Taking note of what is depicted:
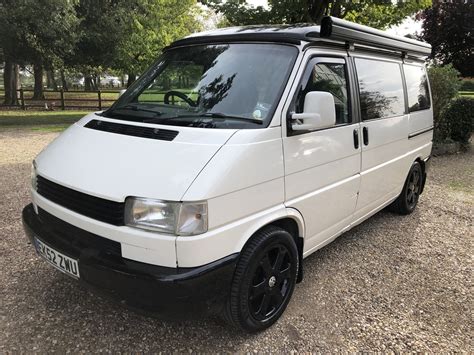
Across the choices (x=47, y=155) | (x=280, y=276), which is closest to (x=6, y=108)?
(x=47, y=155)

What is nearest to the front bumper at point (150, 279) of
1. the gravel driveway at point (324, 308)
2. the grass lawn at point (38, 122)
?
the gravel driveway at point (324, 308)

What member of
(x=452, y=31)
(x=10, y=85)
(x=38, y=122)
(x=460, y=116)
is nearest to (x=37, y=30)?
(x=38, y=122)

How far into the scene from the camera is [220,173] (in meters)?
2.49

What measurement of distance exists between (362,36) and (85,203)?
289 centimetres

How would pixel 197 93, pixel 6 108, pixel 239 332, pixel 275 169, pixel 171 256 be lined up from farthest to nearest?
pixel 6 108 → pixel 197 93 → pixel 239 332 → pixel 275 169 → pixel 171 256

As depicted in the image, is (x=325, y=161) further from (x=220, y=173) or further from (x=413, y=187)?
(x=413, y=187)

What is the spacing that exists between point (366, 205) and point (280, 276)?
166 cm

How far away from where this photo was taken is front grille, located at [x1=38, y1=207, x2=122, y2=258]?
2.57m

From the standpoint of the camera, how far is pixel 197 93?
130 inches

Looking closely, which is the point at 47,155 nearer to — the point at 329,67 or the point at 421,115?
the point at 329,67

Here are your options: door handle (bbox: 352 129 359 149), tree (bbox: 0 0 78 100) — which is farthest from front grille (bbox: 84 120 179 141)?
tree (bbox: 0 0 78 100)

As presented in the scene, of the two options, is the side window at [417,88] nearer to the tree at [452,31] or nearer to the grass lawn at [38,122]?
the grass lawn at [38,122]

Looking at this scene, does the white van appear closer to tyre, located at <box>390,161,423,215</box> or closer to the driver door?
the driver door

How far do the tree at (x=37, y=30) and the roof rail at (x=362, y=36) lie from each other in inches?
540
